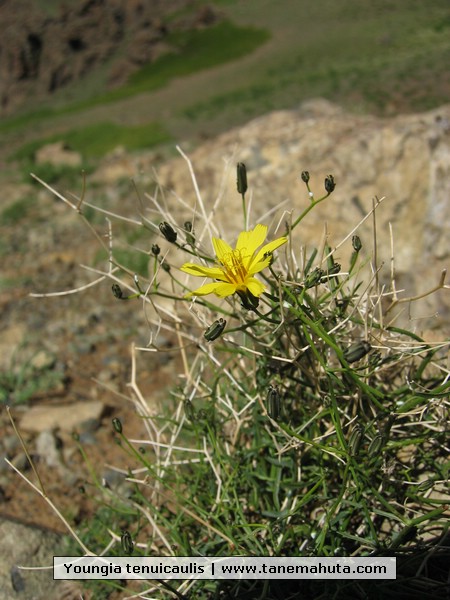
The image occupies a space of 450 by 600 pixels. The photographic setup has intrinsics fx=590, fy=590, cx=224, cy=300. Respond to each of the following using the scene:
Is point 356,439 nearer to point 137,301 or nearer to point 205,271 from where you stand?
point 205,271

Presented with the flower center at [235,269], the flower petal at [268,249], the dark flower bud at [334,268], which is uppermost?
the flower petal at [268,249]

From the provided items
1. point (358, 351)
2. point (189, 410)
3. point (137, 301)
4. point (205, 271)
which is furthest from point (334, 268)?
point (137, 301)

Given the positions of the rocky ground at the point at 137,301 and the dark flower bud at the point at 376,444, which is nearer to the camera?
the dark flower bud at the point at 376,444

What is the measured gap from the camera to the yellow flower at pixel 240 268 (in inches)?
A: 45.3

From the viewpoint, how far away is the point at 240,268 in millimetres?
1210

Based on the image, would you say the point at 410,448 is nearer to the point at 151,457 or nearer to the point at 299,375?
the point at 299,375

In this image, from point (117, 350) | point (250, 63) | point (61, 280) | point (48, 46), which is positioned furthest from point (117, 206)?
point (48, 46)

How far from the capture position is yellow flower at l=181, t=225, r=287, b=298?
3.78ft

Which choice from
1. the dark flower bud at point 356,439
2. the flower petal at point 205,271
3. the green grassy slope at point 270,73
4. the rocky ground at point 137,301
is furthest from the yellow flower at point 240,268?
the green grassy slope at point 270,73

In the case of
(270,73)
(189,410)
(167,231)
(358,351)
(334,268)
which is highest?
(270,73)

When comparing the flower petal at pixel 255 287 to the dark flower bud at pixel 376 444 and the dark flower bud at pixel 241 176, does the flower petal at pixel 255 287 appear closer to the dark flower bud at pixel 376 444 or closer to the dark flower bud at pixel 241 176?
the dark flower bud at pixel 241 176

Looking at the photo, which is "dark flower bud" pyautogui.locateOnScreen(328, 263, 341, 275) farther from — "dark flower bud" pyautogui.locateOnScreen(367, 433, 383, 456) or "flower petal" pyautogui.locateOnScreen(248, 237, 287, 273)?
"dark flower bud" pyautogui.locateOnScreen(367, 433, 383, 456)

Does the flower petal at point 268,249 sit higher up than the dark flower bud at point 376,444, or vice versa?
the flower petal at point 268,249

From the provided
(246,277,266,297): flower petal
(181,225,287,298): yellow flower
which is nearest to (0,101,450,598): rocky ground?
(181,225,287,298): yellow flower
